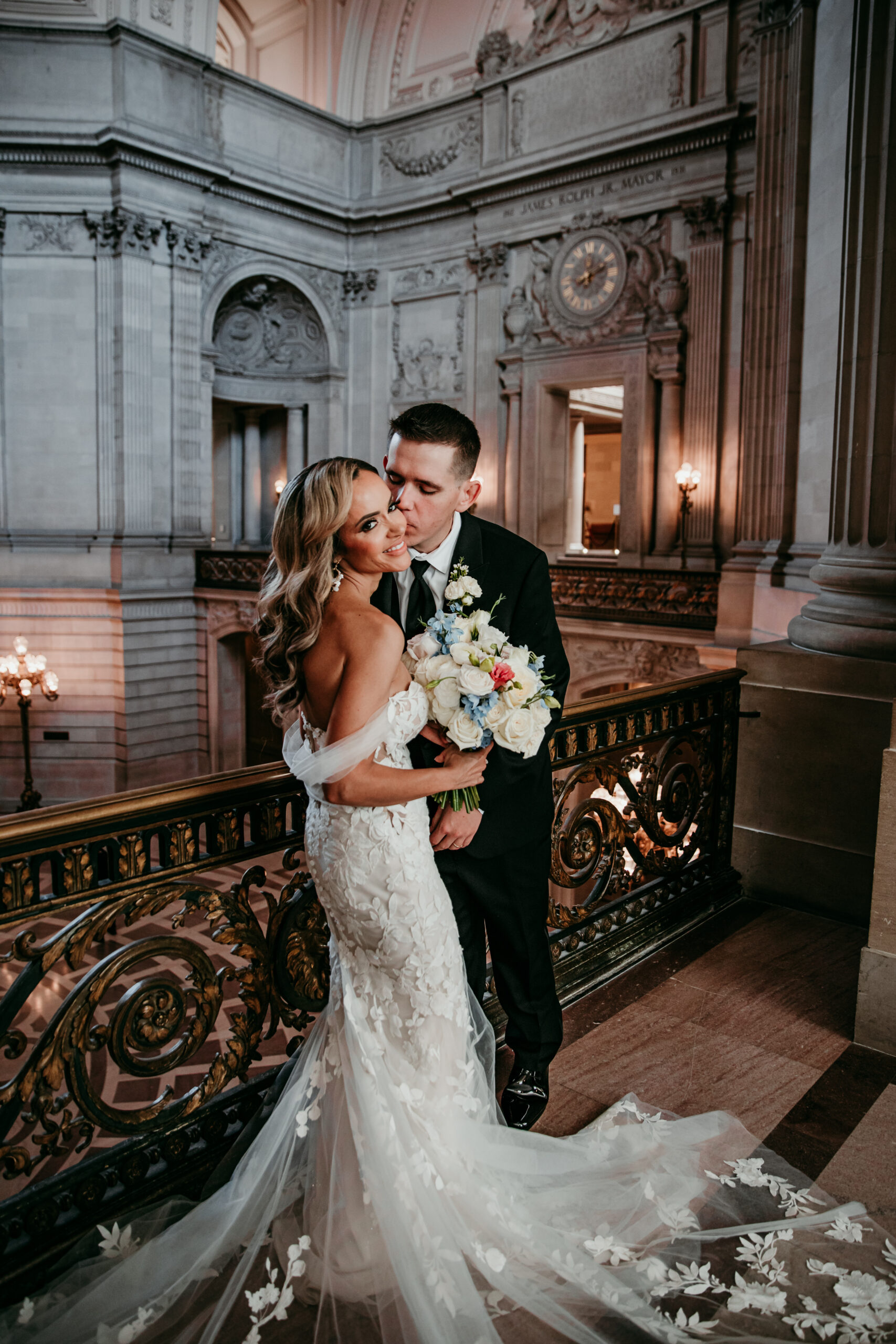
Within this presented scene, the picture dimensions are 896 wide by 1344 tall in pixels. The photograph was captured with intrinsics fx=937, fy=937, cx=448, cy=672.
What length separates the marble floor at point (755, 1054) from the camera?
8.90ft

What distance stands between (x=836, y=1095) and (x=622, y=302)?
→ 1540cm

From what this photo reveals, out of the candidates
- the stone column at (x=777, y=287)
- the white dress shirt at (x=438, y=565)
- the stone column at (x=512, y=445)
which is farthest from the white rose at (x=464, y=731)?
the stone column at (x=512, y=445)

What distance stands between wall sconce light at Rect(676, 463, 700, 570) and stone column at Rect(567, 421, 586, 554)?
3.95 m

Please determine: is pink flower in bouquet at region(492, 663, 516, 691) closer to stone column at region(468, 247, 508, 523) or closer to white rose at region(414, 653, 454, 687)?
white rose at region(414, 653, 454, 687)

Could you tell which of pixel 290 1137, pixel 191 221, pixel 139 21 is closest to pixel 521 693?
pixel 290 1137

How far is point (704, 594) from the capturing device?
42.4 feet

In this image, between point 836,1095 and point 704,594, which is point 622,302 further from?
point 836,1095

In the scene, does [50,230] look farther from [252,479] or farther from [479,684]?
[479,684]

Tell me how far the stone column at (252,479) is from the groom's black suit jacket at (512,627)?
824 inches

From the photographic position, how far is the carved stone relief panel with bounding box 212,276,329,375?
20.2 metres

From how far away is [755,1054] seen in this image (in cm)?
319

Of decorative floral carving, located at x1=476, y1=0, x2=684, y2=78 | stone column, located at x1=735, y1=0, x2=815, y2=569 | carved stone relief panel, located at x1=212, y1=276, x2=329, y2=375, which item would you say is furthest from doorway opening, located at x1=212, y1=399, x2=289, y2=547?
stone column, located at x1=735, y1=0, x2=815, y2=569

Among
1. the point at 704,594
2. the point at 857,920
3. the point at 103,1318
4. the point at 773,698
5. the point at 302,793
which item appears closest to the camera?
the point at 103,1318

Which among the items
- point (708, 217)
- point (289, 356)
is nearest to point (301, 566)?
point (708, 217)
